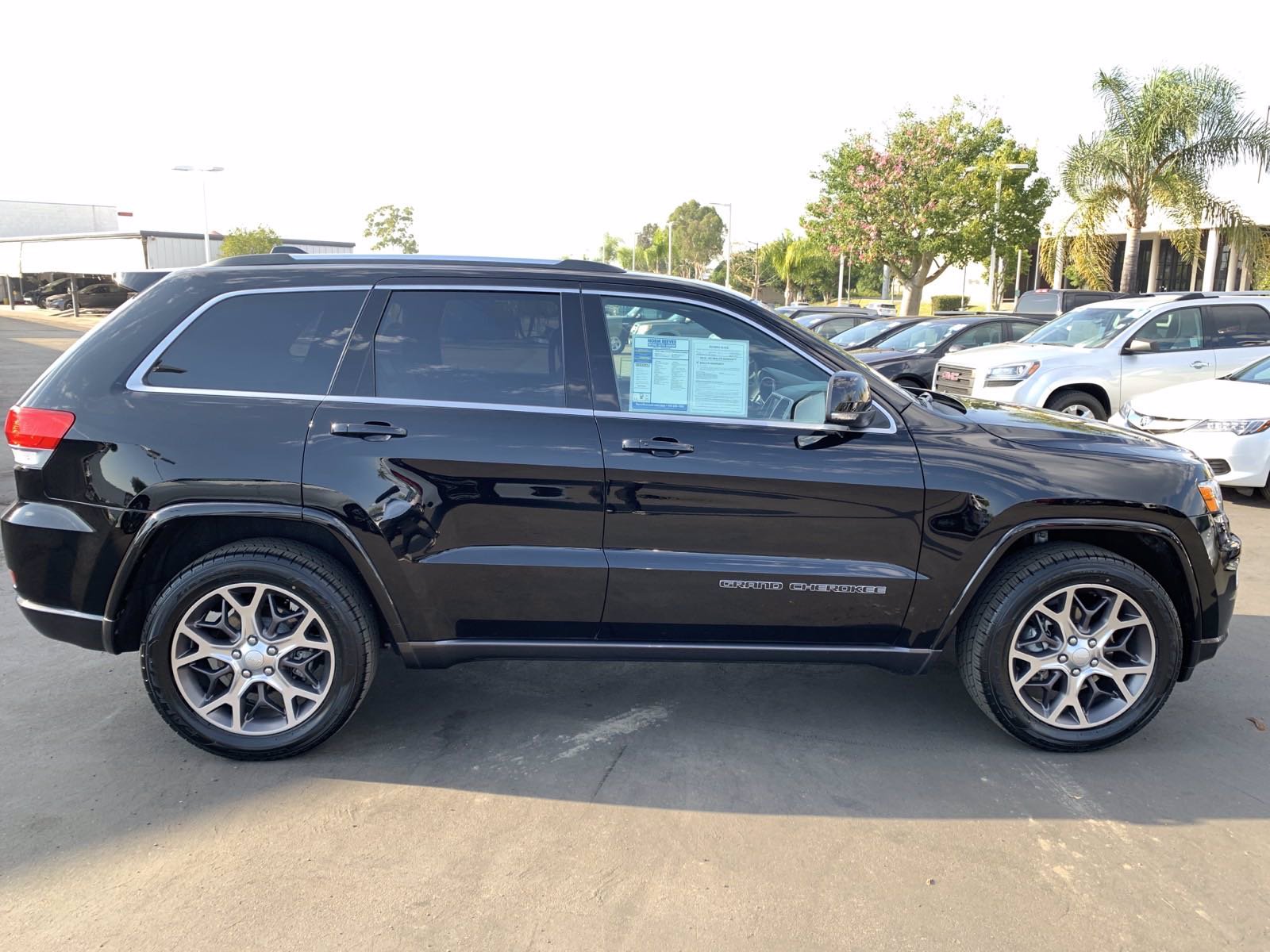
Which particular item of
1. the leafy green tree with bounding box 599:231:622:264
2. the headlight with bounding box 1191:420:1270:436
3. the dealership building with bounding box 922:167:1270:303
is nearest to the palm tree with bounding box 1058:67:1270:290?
the dealership building with bounding box 922:167:1270:303

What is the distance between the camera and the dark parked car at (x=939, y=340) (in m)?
13.5

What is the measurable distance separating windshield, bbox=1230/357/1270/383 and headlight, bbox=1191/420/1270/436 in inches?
31.4

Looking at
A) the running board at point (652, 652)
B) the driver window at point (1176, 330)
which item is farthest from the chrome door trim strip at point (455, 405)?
the driver window at point (1176, 330)

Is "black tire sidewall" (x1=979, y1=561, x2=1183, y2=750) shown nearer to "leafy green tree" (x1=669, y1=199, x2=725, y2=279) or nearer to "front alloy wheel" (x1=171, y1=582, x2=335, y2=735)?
"front alloy wheel" (x1=171, y1=582, x2=335, y2=735)

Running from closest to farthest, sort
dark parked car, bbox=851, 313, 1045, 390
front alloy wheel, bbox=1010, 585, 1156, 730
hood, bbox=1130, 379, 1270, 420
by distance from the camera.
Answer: front alloy wheel, bbox=1010, 585, 1156, 730, hood, bbox=1130, 379, 1270, 420, dark parked car, bbox=851, 313, 1045, 390

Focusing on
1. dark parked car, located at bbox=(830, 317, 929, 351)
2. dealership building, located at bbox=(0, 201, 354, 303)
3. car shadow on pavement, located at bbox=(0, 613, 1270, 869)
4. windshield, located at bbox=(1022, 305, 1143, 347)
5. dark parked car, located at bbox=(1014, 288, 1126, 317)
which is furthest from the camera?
dealership building, located at bbox=(0, 201, 354, 303)

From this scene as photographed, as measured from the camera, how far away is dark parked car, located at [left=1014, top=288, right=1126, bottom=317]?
57.8 feet

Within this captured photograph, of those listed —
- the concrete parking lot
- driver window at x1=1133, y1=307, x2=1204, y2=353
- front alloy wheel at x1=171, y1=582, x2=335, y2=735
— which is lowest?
the concrete parking lot

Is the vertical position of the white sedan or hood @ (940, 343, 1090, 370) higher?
hood @ (940, 343, 1090, 370)

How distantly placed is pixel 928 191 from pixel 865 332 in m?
13.1

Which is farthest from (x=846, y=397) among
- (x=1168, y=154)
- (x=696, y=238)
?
(x=696, y=238)

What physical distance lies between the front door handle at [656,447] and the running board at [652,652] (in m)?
0.74

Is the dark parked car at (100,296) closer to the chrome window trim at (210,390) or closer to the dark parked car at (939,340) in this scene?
the dark parked car at (939,340)

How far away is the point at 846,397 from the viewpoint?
3.51 metres
